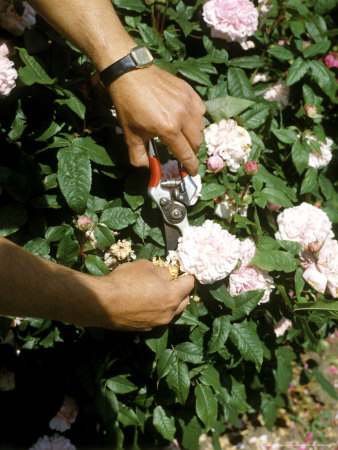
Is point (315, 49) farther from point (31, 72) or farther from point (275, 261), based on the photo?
point (31, 72)

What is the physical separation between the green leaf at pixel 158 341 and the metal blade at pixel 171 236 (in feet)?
0.94

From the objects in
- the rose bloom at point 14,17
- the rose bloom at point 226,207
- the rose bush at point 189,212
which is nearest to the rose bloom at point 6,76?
the rose bush at point 189,212

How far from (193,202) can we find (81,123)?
1.64 feet

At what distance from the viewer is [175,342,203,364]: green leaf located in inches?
58.3

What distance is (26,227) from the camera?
1463mm

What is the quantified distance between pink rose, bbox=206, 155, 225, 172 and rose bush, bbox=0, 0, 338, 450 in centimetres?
2

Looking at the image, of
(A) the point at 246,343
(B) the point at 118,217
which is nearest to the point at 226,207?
(B) the point at 118,217

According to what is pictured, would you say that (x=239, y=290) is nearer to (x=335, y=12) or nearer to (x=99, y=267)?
(x=99, y=267)

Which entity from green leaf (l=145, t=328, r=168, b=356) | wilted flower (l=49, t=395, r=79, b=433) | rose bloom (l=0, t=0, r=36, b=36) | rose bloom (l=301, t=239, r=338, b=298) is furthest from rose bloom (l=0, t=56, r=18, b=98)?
wilted flower (l=49, t=395, r=79, b=433)

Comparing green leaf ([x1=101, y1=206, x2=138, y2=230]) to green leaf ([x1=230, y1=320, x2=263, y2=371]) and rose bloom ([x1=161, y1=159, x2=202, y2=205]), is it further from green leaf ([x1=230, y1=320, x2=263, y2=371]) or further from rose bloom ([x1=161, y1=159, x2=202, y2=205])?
green leaf ([x1=230, y1=320, x2=263, y2=371])

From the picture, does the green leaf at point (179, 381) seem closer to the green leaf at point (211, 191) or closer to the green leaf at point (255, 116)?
the green leaf at point (211, 191)

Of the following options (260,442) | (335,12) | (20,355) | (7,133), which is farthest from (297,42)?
(260,442)

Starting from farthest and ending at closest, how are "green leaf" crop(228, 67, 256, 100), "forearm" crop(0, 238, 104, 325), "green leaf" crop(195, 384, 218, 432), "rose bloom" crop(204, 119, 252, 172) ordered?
1. "green leaf" crop(228, 67, 256, 100)
2. "green leaf" crop(195, 384, 218, 432)
3. "rose bloom" crop(204, 119, 252, 172)
4. "forearm" crop(0, 238, 104, 325)

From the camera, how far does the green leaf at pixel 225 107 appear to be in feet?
5.23
